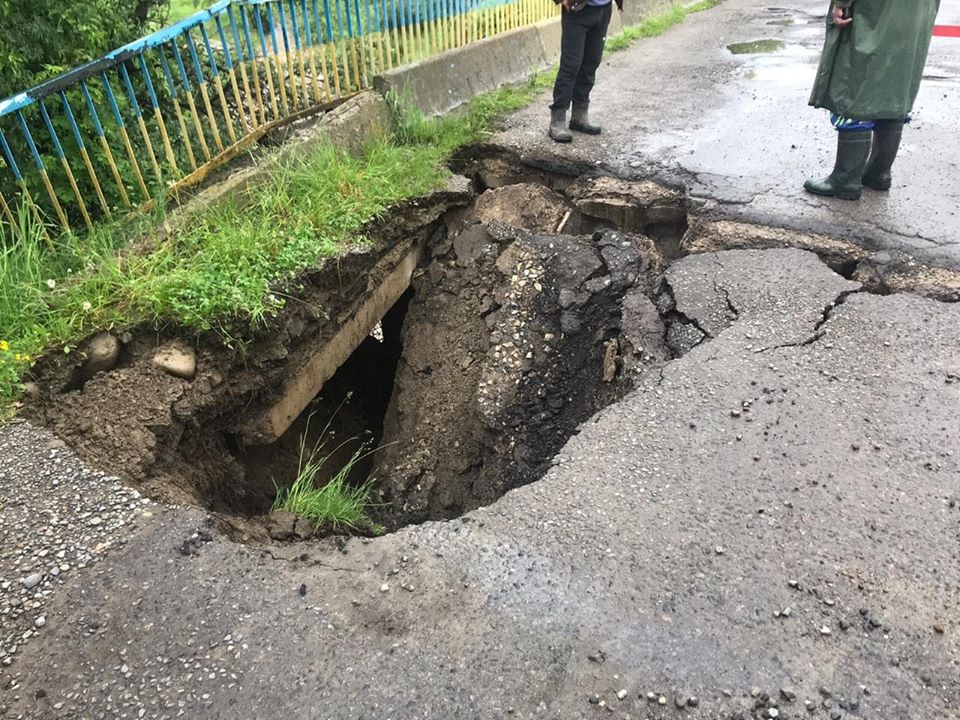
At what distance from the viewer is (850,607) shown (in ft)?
7.45

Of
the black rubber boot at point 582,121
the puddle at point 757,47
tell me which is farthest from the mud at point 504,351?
the puddle at point 757,47

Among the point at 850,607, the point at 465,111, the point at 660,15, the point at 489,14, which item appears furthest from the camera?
the point at 660,15

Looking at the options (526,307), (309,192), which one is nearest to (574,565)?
(526,307)

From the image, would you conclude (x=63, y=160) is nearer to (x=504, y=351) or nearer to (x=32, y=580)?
(x=32, y=580)

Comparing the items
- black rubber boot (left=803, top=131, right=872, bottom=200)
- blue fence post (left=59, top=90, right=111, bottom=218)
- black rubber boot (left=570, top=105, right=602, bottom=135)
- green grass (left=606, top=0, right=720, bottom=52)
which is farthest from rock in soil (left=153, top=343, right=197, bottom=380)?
green grass (left=606, top=0, right=720, bottom=52)

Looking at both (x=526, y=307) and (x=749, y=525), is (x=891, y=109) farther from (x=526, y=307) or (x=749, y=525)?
(x=749, y=525)

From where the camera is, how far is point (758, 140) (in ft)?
18.8

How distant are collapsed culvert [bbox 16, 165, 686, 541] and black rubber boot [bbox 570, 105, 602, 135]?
878mm

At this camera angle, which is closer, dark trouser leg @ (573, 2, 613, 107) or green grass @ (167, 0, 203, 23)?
dark trouser leg @ (573, 2, 613, 107)

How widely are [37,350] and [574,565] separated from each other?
2.60 m

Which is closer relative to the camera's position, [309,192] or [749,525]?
[749,525]

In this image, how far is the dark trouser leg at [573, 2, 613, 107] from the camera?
5336 millimetres

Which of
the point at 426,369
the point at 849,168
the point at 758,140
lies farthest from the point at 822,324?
the point at 758,140

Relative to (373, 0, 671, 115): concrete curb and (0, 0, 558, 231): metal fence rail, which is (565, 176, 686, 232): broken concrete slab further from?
(0, 0, 558, 231): metal fence rail
